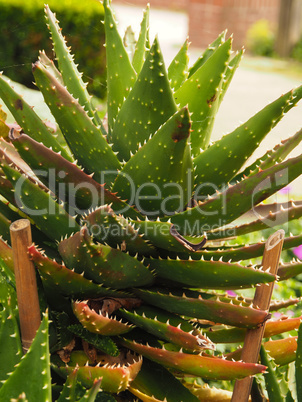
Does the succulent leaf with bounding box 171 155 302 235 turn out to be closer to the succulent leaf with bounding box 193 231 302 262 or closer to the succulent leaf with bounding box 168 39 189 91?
the succulent leaf with bounding box 193 231 302 262

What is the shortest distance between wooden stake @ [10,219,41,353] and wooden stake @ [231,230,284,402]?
0.54 m

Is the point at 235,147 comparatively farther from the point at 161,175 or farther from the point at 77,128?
the point at 77,128

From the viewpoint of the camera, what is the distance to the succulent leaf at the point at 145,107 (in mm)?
1166

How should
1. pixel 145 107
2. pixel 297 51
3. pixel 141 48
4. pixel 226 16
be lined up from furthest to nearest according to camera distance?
pixel 297 51 < pixel 226 16 < pixel 141 48 < pixel 145 107

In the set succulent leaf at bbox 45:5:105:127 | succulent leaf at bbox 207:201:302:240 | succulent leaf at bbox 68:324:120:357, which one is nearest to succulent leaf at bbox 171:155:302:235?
succulent leaf at bbox 207:201:302:240

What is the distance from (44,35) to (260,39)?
11.2 m

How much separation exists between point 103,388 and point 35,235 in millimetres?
455

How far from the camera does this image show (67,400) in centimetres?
106

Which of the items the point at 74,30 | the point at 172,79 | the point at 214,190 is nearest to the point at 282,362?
the point at 214,190

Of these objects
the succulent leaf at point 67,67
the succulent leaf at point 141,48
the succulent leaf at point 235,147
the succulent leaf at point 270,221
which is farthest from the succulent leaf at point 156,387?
the succulent leaf at point 141,48

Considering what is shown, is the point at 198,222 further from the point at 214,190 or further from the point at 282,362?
the point at 282,362

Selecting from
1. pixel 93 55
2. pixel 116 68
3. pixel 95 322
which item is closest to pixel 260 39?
pixel 93 55

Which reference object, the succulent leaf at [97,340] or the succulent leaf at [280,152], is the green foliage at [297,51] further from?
the succulent leaf at [97,340]

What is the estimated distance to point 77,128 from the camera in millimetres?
1278
